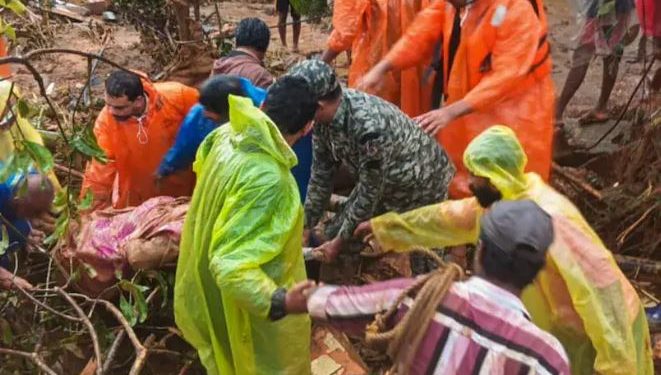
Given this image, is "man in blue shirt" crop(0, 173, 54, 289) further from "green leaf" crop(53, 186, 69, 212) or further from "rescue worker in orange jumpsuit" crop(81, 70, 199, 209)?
"rescue worker in orange jumpsuit" crop(81, 70, 199, 209)

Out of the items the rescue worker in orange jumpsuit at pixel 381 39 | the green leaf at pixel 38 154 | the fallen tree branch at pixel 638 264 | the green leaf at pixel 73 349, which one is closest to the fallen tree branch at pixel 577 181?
the fallen tree branch at pixel 638 264

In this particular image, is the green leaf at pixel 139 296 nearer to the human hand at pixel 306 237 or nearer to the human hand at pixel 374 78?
the human hand at pixel 306 237

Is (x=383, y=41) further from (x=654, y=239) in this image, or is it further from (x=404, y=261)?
(x=654, y=239)

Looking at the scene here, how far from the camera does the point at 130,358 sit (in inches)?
148

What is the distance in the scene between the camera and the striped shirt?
6.42 feet

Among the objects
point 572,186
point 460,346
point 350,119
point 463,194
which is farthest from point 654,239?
point 460,346

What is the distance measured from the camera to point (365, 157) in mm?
3438

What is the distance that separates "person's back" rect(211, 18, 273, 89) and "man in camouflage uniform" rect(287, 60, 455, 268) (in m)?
→ 0.91

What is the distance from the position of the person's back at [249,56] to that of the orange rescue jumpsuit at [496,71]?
775 millimetres

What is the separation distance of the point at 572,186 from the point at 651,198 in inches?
21.2

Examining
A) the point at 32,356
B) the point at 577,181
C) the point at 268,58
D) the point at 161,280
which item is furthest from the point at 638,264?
the point at 268,58

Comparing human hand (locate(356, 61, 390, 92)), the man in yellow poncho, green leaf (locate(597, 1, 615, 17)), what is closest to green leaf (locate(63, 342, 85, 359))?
the man in yellow poncho

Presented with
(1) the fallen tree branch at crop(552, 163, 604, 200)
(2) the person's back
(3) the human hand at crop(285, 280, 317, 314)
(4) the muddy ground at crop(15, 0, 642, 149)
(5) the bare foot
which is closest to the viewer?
(3) the human hand at crop(285, 280, 317, 314)

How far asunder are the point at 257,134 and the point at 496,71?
1.68 metres
